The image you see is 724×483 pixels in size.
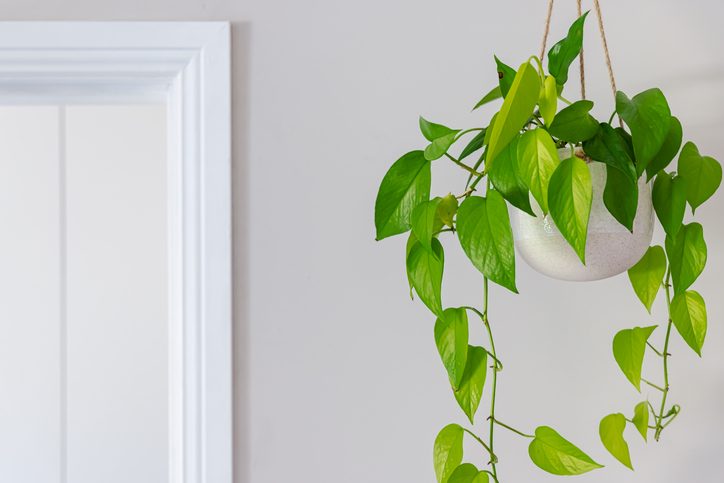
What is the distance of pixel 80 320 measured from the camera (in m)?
1.24

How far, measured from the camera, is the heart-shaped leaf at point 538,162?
0.65m

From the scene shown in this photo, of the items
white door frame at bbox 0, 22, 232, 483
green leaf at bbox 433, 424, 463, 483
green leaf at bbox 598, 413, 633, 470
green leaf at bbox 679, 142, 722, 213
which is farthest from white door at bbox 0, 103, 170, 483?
→ green leaf at bbox 679, 142, 722, 213

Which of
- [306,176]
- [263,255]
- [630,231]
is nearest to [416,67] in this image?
[306,176]

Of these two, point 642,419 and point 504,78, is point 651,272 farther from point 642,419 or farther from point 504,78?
point 504,78

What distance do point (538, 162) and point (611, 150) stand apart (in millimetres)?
104

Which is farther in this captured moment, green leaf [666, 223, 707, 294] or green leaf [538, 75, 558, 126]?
green leaf [666, 223, 707, 294]

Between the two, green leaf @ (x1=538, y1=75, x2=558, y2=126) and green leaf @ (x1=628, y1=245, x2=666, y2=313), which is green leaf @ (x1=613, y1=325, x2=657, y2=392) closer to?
green leaf @ (x1=628, y1=245, x2=666, y2=313)

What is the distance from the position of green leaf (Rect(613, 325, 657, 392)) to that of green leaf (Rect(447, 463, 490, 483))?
21 cm

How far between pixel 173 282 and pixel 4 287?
0.40 metres

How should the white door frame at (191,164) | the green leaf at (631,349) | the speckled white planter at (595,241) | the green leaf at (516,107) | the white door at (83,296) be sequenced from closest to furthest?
1. the green leaf at (516,107)
2. the speckled white planter at (595,241)
3. the green leaf at (631,349)
4. the white door frame at (191,164)
5. the white door at (83,296)

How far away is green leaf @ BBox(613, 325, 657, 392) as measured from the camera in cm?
84

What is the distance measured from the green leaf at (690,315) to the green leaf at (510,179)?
26cm

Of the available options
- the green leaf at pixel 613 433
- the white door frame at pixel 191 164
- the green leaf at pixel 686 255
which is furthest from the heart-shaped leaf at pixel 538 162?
the white door frame at pixel 191 164

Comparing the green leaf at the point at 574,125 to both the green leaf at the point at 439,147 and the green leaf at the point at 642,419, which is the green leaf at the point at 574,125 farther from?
the green leaf at the point at 642,419
